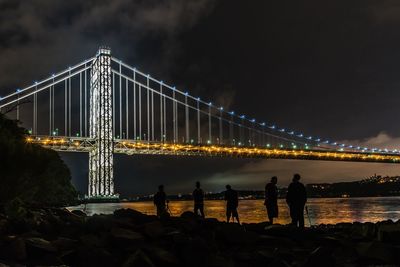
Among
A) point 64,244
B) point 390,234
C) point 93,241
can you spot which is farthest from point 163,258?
point 390,234

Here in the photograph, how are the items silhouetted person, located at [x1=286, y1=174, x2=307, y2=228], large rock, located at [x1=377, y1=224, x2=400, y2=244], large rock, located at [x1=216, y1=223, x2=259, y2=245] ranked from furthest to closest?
silhouetted person, located at [x1=286, y1=174, x2=307, y2=228], large rock, located at [x1=377, y1=224, x2=400, y2=244], large rock, located at [x1=216, y1=223, x2=259, y2=245]

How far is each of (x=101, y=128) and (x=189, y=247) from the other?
57.7 metres

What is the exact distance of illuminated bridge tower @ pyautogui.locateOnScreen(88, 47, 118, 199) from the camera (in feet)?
203

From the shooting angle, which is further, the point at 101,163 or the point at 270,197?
the point at 101,163

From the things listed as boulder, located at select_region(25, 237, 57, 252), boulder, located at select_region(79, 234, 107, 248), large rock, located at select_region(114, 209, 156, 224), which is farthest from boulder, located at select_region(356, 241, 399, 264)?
large rock, located at select_region(114, 209, 156, 224)

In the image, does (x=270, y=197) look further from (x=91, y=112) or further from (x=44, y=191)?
(x=91, y=112)

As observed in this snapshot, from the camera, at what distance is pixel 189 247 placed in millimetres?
8016

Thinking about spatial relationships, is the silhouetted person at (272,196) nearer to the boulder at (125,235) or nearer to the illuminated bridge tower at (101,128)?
the boulder at (125,235)

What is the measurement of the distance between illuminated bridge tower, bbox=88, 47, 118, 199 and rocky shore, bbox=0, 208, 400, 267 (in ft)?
169

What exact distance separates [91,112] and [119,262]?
61958 millimetres

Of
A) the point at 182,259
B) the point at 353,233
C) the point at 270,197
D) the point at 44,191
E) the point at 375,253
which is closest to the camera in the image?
the point at 182,259

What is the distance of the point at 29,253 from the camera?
324 inches

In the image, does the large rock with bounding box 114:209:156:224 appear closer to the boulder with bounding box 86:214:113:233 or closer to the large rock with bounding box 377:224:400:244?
the boulder with bounding box 86:214:113:233

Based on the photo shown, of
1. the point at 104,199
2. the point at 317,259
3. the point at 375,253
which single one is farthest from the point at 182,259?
the point at 104,199
